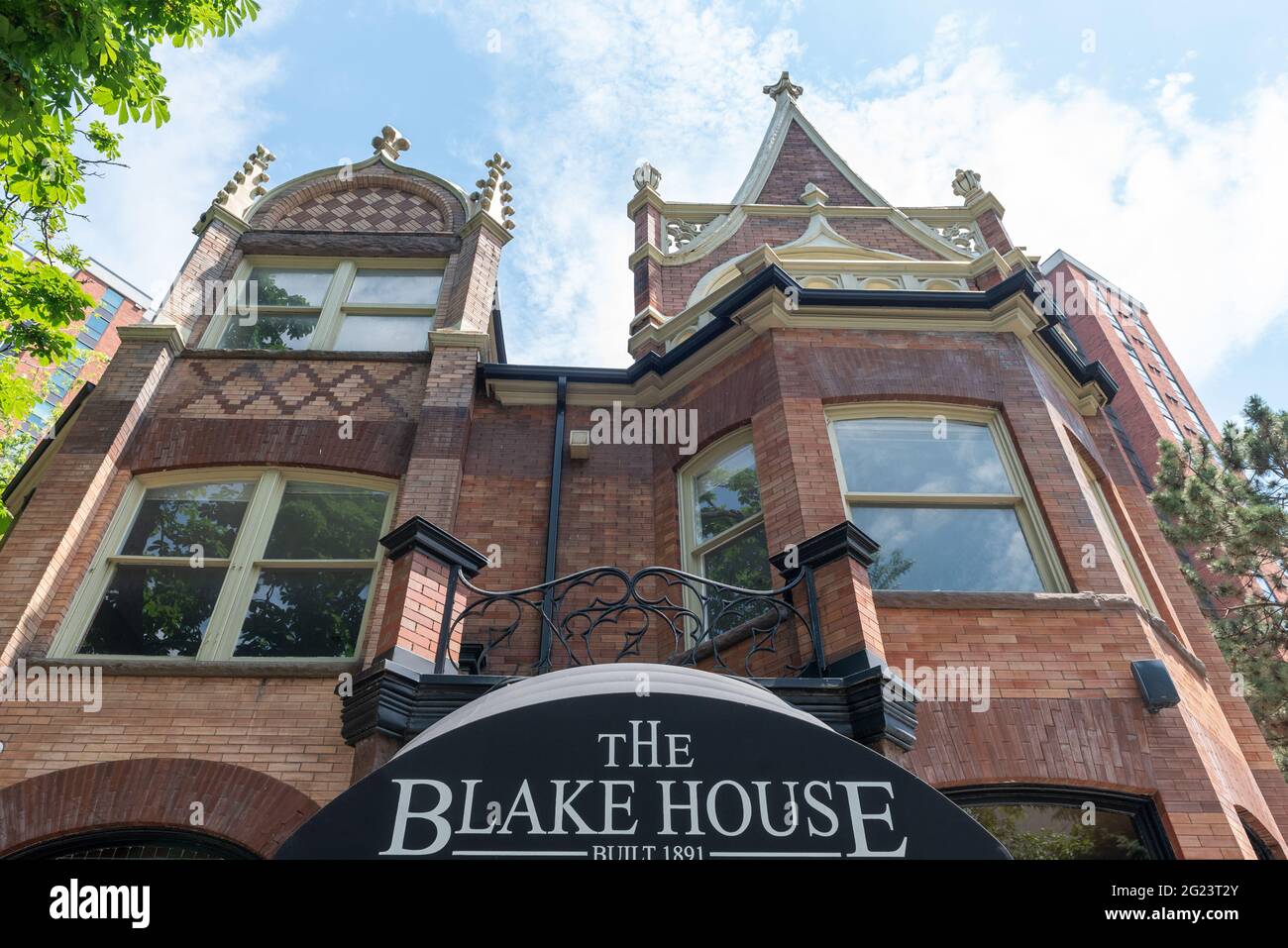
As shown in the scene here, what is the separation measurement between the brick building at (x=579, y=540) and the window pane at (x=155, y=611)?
28 millimetres

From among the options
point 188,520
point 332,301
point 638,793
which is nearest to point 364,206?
point 332,301

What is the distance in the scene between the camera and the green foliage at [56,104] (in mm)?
5742

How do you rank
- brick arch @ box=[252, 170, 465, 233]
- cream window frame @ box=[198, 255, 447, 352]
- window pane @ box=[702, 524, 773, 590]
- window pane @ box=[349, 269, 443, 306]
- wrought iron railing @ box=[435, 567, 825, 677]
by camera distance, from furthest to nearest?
brick arch @ box=[252, 170, 465, 233]
window pane @ box=[349, 269, 443, 306]
cream window frame @ box=[198, 255, 447, 352]
window pane @ box=[702, 524, 773, 590]
wrought iron railing @ box=[435, 567, 825, 677]

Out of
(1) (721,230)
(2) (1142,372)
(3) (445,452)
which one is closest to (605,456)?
(3) (445,452)

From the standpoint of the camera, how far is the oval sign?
12.5ft

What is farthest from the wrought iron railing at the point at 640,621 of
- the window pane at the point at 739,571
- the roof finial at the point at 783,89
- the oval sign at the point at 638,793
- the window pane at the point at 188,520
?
the roof finial at the point at 783,89

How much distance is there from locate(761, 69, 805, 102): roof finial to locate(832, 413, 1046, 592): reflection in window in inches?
417

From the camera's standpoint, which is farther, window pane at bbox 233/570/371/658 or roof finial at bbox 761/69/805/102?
roof finial at bbox 761/69/805/102

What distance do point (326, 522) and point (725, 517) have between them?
385cm

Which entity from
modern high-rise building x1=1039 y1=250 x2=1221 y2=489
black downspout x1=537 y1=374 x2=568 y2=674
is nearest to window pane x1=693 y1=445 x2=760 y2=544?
black downspout x1=537 y1=374 x2=568 y2=674

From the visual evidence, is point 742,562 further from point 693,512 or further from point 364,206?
point 364,206

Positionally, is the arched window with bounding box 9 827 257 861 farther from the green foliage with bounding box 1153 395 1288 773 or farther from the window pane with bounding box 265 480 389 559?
the green foliage with bounding box 1153 395 1288 773

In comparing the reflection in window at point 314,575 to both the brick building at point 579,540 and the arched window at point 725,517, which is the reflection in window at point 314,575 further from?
the arched window at point 725,517
